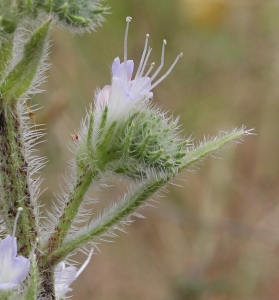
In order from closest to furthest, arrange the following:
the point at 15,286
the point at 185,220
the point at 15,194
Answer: the point at 15,286 → the point at 15,194 → the point at 185,220

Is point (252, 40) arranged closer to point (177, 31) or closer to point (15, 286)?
point (177, 31)

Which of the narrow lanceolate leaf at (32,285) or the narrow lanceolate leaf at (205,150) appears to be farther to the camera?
the narrow lanceolate leaf at (205,150)

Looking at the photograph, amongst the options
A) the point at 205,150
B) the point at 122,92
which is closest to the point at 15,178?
the point at 122,92

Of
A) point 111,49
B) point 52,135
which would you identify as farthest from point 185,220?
point 111,49

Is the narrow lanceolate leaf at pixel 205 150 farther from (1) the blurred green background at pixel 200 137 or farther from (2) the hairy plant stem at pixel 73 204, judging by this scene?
(1) the blurred green background at pixel 200 137

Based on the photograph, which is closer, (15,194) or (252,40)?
(15,194)

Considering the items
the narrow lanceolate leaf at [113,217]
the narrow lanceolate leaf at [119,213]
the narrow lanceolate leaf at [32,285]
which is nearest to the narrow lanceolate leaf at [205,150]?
the narrow lanceolate leaf at [119,213]

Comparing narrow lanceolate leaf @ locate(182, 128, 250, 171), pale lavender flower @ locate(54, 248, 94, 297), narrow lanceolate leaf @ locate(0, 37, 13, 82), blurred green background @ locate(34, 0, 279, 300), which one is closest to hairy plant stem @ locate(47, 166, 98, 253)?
pale lavender flower @ locate(54, 248, 94, 297)
